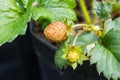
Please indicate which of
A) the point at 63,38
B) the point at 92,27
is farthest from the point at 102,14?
the point at 63,38

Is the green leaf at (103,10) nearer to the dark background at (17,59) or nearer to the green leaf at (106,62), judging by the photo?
the green leaf at (106,62)

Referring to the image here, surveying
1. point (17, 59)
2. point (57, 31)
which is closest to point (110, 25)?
point (57, 31)

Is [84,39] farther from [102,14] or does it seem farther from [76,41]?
[102,14]

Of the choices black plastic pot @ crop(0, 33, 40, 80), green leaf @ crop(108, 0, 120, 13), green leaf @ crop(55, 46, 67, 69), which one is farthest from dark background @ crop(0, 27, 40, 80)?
green leaf @ crop(55, 46, 67, 69)

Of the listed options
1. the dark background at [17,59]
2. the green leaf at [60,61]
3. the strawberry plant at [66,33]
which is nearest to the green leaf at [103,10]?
the strawberry plant at [66,33]

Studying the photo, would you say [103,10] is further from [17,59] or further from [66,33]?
[17,59]

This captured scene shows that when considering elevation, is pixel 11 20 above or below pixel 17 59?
above
